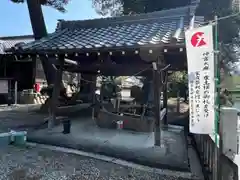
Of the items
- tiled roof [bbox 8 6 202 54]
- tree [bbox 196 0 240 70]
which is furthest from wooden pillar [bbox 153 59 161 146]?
tree [bbox 196 0 240 70]


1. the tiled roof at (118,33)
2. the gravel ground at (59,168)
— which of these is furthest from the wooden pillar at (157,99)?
the gravel ground at (59,168)

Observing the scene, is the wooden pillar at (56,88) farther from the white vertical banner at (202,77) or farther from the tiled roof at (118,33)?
the white vertical banner at (202,77)

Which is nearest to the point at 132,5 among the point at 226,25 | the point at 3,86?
the point at 226,25

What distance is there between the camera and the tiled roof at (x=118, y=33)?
5375mm

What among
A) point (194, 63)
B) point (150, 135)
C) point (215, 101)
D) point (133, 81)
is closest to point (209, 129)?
point (215, 101)

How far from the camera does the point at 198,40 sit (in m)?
2.93

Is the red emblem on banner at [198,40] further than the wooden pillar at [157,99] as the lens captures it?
No

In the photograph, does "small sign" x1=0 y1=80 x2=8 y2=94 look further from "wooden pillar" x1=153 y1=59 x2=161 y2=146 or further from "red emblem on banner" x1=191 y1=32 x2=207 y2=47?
"red emblem on banner" x1=191 y1=32 x2=207 y2=47

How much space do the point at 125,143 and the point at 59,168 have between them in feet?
6.93

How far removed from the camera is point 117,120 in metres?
7.18

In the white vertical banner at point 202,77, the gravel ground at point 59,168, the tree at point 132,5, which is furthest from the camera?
the tree at point 132,5

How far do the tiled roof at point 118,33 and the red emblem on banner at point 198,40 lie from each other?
1.70 m

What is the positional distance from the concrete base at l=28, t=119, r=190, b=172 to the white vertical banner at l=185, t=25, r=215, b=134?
64.0 inches

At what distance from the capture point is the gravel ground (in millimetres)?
3787
